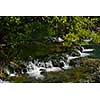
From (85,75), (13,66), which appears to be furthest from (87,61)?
(13,66)

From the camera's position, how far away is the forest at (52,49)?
360 cm

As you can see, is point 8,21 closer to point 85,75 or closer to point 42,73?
point 42,73

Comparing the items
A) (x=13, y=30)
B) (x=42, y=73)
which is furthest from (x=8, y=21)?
(x=42, y=73)

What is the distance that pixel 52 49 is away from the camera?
3621 mm

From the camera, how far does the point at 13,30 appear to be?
3650mm

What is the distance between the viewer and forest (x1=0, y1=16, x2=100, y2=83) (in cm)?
360

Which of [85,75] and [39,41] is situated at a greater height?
[39,41]
